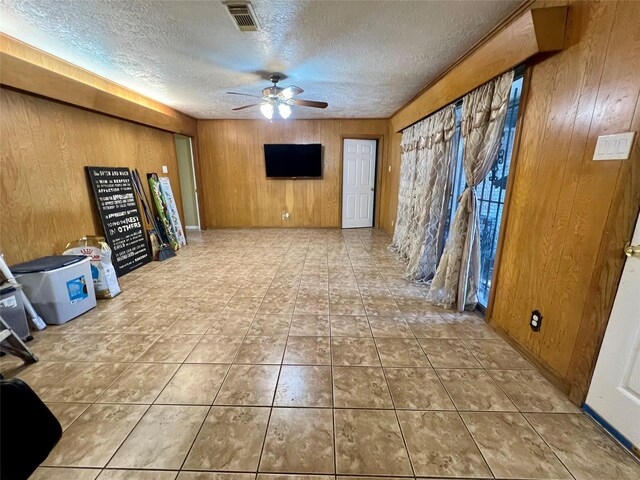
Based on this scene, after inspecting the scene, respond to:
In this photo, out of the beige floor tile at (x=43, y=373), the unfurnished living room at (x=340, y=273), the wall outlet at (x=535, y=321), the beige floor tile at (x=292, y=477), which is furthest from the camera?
the wall outlet at (x=535, y=321)

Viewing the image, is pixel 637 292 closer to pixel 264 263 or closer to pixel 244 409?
pixel 244 409

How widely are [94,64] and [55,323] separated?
Answer: 2.63 meters

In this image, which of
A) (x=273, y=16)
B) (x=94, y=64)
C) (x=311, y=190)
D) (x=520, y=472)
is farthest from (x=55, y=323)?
(x=311, y=190)

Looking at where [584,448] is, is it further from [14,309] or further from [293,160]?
[293,160]

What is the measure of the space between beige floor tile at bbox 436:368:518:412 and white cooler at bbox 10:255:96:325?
3065mm

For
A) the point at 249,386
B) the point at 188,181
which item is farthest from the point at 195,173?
the point at 249,386

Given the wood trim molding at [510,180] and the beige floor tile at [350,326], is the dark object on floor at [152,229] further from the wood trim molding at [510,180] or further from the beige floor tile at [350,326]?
the wood trim molding at [510,180]

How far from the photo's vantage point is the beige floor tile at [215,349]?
1.88 m

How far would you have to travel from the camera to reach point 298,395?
5.18ft

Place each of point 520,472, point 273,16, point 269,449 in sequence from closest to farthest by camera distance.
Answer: point 520,472 → point 269,449 → point 273,16

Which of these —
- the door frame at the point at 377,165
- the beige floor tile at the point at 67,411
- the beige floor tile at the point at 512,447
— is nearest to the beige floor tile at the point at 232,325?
the beige floor tile at the point at 67,411

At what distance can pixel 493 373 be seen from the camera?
5.72ft

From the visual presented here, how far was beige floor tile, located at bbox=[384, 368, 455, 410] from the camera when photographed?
4.94 feet

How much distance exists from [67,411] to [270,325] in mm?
1292
